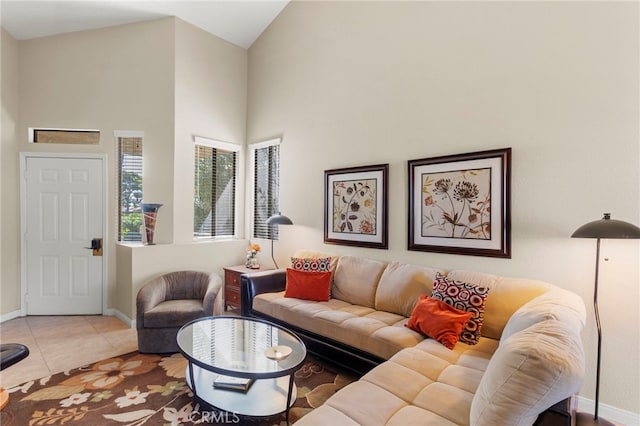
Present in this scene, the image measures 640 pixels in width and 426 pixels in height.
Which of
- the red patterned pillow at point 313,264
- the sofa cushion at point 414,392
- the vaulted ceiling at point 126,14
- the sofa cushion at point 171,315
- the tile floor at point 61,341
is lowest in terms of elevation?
the tile floor at point 61,341

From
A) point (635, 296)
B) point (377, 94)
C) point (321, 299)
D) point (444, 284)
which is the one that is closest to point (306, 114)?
point (377, 94)

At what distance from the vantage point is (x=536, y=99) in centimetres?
256

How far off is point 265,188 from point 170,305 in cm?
222

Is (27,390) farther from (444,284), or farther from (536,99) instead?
(536,99)

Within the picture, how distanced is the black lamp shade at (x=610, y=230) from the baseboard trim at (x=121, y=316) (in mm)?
4535

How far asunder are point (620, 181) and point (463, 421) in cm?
199

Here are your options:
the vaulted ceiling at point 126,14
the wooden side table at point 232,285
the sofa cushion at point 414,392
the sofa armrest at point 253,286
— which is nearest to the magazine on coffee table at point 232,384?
the sofa cushion at point 414,392

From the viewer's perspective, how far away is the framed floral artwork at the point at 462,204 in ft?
8.93

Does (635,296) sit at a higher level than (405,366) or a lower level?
higher

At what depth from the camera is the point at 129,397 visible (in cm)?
242

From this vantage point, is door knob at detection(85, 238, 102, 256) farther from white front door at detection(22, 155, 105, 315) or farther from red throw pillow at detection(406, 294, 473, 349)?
red throw pillow at detection(406, 294, 473, 349)

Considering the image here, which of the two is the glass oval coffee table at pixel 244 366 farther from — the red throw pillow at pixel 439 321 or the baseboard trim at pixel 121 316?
the baseboard trim at pixel 121 316

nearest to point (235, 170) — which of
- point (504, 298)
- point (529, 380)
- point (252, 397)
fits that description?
point (252, 397)

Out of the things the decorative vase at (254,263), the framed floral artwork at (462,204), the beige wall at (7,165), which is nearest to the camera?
the framed floral artwork at (462,204)
